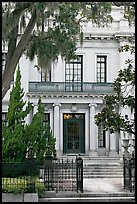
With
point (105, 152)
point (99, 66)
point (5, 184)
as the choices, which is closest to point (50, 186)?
point (5, 184)

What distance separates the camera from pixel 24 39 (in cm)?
855

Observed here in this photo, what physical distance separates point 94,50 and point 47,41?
1579 centimetres

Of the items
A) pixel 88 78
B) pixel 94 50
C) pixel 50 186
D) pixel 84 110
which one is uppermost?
pixel 94 50

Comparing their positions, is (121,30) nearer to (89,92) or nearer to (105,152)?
(89,92)

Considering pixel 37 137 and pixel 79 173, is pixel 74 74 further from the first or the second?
pixel 79 173

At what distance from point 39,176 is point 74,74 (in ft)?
41.4

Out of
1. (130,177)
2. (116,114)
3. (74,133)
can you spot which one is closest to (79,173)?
(130,177)

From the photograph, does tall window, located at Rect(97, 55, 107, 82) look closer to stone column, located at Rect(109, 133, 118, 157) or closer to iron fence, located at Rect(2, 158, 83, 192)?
stone column, located at Rect(109, 133, 118, 157)

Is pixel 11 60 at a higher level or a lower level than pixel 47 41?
lower

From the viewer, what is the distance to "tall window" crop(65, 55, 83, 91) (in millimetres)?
24047

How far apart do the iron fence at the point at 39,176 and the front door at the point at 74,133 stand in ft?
34.0

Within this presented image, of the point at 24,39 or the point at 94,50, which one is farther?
the point at 94,50

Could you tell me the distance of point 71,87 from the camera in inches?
943

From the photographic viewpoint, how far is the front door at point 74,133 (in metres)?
24.2
